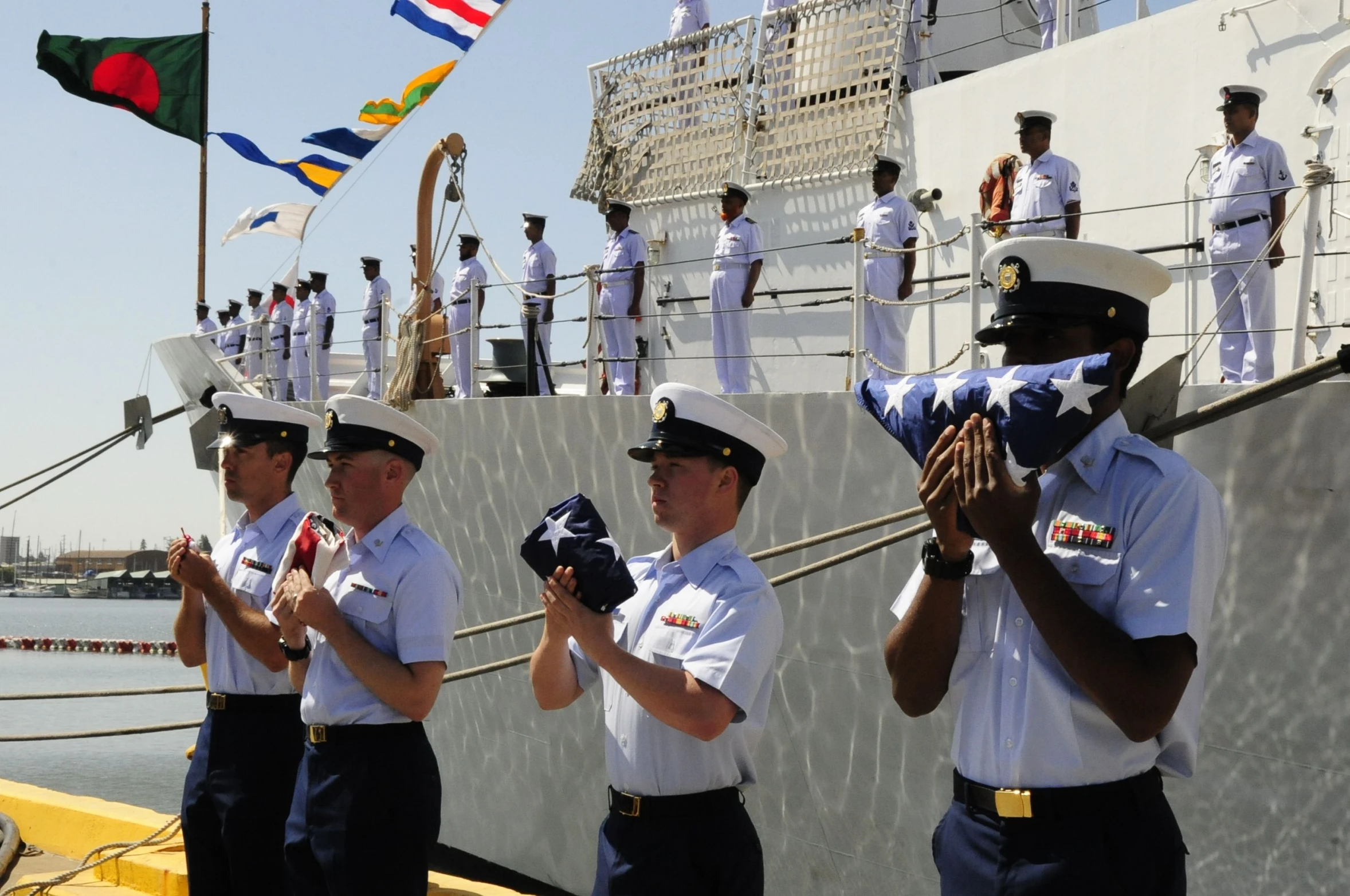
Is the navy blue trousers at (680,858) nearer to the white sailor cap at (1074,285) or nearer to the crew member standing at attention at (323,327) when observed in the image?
the white sailor cap at (1074,285)

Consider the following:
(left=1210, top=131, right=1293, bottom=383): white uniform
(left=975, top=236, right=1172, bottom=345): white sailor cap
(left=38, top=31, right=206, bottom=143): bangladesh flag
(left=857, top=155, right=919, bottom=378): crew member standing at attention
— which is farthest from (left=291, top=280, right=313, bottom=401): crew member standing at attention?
(left=975, top=236, right=1172, bottom=345): white sailor cap

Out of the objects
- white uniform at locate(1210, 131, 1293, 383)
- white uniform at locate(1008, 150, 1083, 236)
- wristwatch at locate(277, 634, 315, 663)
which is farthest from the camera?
white uniform at locate(1008, 150, 1083, 236)

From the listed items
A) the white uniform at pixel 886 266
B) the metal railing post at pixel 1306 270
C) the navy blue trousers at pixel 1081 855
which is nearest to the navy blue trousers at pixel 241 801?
the navy blue trousers at pixel 1081 855

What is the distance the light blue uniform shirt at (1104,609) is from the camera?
177 cm

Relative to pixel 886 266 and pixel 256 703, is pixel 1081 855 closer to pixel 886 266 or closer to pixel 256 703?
pixel 256 703

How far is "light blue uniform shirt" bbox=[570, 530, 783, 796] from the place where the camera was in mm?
2408

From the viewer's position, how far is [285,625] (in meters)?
Answer: 3.03

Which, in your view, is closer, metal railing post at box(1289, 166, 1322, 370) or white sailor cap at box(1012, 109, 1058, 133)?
metal railing post at box(1289, 166, 1322, 370)

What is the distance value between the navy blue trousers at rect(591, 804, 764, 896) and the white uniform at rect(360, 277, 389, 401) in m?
6.06

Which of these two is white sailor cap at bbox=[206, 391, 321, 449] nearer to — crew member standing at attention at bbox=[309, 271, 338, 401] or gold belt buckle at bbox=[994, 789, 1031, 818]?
gold belt buckle at bbox=[994, 789, 1031, 818]

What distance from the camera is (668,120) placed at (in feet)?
29.2

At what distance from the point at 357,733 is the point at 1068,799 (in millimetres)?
1743

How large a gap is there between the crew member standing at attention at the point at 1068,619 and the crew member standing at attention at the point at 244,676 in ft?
6.75

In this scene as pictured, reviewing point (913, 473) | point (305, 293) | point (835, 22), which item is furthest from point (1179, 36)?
point (305, 293)
